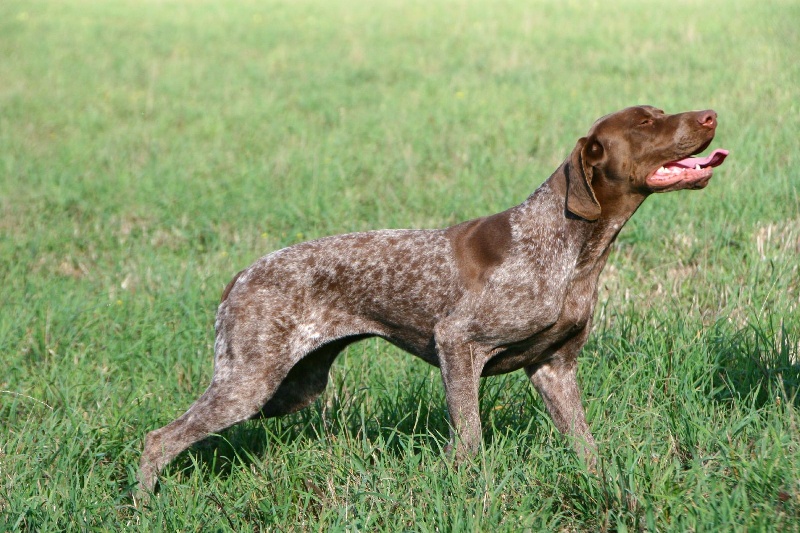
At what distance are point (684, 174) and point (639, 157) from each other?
0.21 m

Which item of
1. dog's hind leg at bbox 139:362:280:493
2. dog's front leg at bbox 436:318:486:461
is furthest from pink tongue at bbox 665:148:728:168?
dog's hind leg at bbox 139:362:280:493

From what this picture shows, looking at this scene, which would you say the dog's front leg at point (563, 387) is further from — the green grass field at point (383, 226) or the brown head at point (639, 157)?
the brown head at point (639, 157)

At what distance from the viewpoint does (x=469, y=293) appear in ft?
14.3

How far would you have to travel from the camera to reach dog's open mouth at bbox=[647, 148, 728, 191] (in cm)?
410

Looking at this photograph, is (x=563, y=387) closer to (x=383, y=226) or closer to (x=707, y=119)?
(x=707, y=119)

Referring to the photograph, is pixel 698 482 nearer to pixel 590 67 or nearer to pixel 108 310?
pixel 108 310

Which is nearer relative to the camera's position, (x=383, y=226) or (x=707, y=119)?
(x=707, y=119)

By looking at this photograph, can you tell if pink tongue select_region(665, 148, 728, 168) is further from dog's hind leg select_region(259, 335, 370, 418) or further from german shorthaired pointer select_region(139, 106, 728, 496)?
dog's hind leg select_region(259, 335, 370, 418)

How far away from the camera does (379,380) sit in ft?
A: 17.4

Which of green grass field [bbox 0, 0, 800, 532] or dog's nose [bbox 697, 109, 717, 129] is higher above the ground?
dog's nose [bbox 697, 109, 717, 129]

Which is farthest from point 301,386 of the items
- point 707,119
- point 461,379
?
point 707,119

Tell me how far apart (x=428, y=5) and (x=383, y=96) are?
1016 centimetres

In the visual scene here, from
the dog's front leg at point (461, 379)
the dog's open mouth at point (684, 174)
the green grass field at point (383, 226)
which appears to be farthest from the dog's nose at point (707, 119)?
the dog's front leg at point (461, 379)

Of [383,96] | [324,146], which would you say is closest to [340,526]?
[324,146]
